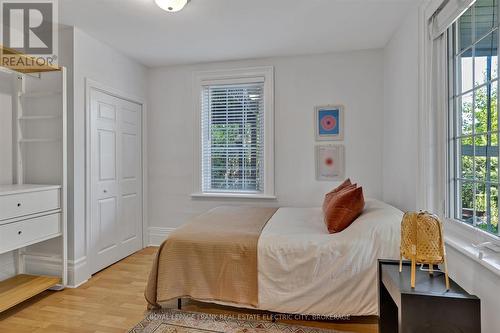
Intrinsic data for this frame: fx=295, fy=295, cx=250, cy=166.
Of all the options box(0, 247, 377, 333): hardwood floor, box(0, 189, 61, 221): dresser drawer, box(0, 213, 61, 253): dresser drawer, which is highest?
box(0, 189, 61, 221): dresser drawer

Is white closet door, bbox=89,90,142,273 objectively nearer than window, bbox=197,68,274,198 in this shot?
Yes

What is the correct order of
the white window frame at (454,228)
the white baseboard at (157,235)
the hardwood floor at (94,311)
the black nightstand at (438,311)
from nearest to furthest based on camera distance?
1. the black nightstand at (438,311)
2. the white window frame at (454,228)
3. the hardwood floor at (94,311)
4. the white baseboard at (157,235)

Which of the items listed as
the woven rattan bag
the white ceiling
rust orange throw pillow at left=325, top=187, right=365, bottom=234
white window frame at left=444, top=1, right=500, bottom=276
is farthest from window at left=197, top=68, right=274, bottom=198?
the woven rattan bag

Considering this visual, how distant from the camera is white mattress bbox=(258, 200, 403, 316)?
2.01 meters

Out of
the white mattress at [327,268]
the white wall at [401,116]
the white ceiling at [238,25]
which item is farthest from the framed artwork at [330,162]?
the white mattress at [327,268]

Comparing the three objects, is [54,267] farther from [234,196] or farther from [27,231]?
[234,196]

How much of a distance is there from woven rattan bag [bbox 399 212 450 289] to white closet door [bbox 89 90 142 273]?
2956 millimetres

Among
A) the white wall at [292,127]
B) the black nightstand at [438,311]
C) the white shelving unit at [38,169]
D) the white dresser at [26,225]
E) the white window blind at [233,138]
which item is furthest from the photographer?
the white window blind at [233,138]

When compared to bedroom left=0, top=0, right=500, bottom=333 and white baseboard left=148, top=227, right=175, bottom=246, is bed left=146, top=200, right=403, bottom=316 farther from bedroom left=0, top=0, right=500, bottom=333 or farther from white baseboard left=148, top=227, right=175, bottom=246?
white baseboard left=148, top=227, right=175, bottom=246

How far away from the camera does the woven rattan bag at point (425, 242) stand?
1480mm

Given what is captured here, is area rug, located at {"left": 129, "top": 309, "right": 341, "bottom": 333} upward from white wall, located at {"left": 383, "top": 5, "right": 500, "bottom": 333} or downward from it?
downward

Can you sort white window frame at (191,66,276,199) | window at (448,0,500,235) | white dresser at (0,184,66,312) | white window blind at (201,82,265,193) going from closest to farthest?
window at (448,0,500,235), white dresser at (0,184,66,312), white window frame at (191,66,276,199), white window blind at (201,82,265,193)

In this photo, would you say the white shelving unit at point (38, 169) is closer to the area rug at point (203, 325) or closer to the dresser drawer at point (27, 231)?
the dresser drawer at point (27, 231)

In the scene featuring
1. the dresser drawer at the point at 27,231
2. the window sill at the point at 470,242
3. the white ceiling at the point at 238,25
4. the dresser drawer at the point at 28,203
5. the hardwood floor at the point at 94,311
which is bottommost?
the hardwood floor at the point at 94,311
